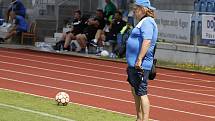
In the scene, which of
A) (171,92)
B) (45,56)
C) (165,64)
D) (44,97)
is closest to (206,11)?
(165,64)

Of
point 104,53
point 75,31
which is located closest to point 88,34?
point 75,31

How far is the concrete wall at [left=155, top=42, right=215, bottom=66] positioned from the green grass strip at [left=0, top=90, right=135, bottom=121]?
32.1 ft

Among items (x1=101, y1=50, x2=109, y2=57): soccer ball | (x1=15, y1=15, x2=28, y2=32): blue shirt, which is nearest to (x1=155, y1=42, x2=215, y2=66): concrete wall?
(x1=101, y1=50, x2=109, y2=57): soccer ball

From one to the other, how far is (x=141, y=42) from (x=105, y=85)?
20.2ft

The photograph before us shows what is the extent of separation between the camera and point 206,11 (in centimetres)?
2180

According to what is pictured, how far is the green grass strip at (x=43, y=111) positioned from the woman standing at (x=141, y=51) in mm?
1329

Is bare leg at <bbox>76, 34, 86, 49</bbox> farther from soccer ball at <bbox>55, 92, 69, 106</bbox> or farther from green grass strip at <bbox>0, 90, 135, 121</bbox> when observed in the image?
soccer ball at <bbox>55, 92, 69, 106</bbox>

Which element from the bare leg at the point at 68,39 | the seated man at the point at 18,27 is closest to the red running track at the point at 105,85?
the bare leg at the point at 68,39

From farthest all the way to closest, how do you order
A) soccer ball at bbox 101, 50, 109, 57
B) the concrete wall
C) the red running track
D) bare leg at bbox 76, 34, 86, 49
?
bare leg at bbox 76, 34, 86, 49, soccer ball at bbox 101, 50, 109, 57, the concrete wall, the red running track

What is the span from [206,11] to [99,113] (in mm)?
12549

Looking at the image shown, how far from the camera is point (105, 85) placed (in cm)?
1438

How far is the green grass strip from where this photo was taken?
9.38 meters

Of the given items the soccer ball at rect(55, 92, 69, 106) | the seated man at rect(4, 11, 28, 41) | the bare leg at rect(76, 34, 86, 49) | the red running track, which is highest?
the seated man at rect(4, 11, 28, 41)

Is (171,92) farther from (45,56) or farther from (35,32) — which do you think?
(35,32)
